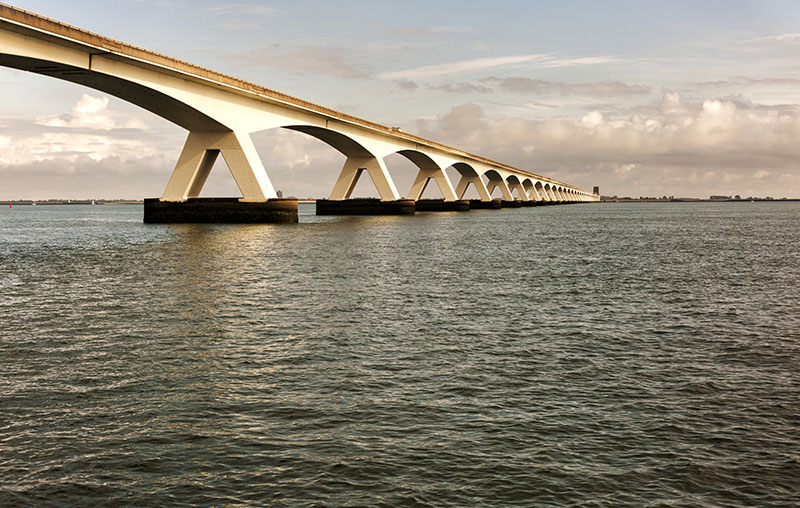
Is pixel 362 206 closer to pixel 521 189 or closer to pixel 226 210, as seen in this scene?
pixel 226 210

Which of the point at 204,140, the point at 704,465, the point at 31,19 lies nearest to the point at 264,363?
the point at 704,465

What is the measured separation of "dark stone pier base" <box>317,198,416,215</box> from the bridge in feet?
0.38

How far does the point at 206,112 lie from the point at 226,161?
5554 millimetres

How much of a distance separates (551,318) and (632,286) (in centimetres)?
677

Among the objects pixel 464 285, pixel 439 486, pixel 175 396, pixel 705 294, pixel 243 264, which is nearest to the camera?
pixel 439 486

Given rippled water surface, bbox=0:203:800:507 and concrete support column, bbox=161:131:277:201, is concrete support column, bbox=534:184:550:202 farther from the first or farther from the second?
rippled water surface, bbox=0:203:800:507

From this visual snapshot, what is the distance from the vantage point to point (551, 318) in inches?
578

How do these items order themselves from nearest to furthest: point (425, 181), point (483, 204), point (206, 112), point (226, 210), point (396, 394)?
point (396, 394)
point (206, 112)
point (226, 210)
point (425, 181)
point (483, 204)

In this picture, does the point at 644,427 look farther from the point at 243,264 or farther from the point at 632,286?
the point at 243,264

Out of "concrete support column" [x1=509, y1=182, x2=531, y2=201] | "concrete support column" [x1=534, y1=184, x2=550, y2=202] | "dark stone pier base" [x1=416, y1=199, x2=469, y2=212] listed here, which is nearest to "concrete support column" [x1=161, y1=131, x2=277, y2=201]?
"dark stone pier base" [x1=416, y1=199, x2=469, y2=212]

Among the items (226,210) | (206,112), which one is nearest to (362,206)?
(226,210)

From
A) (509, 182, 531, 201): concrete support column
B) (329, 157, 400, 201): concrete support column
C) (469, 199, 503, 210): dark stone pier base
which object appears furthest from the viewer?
(509, 182, 531, 201): concrete support column

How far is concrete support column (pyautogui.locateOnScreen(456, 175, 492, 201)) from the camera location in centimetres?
11712

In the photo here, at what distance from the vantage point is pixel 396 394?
8.89m
